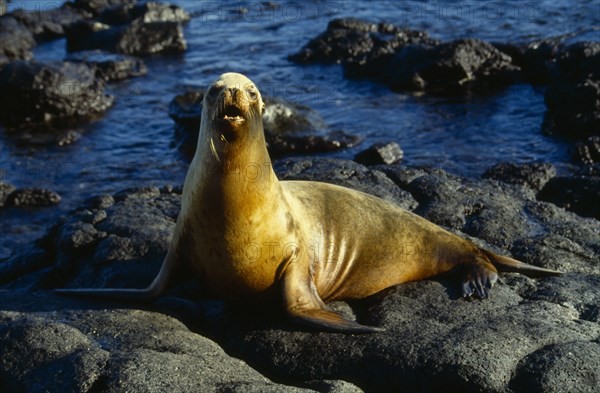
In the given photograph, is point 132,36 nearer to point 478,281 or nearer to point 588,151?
point 588,151

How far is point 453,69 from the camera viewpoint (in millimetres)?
18016

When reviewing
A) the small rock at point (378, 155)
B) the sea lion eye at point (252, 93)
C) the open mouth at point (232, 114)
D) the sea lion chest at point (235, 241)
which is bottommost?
the small rock at point (378, 155)

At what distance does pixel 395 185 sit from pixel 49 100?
33.6ft

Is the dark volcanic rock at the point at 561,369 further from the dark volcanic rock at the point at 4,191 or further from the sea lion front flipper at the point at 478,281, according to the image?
the dark volcanic rock at the point at 4,191

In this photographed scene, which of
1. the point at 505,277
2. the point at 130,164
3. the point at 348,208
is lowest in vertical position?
the point at 130,164

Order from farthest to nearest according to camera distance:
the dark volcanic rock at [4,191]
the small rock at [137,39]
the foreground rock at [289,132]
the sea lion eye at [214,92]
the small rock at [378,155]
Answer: the small rock at [137,39], the foreground rock at [289,132], the small rock at [378,155], the dark volcanic rock at [4,191], the sea lion eye at [214,92]

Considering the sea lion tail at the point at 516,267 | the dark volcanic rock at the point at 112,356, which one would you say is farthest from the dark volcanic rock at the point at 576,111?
the dark volcanic rock at the point at 112,356

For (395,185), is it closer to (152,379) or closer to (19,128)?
(152,379)

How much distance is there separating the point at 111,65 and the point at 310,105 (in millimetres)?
5791

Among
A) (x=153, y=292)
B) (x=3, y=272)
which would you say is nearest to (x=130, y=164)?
(x=3, y=272)

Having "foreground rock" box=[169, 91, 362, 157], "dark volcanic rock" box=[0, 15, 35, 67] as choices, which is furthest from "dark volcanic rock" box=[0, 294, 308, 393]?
"dark volcanic rock" box=[0, 15, 35, 67]

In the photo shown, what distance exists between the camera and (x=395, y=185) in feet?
29.1

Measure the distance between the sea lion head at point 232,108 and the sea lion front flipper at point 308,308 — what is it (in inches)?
44.9

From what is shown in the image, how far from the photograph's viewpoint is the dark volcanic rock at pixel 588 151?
13078 mm
